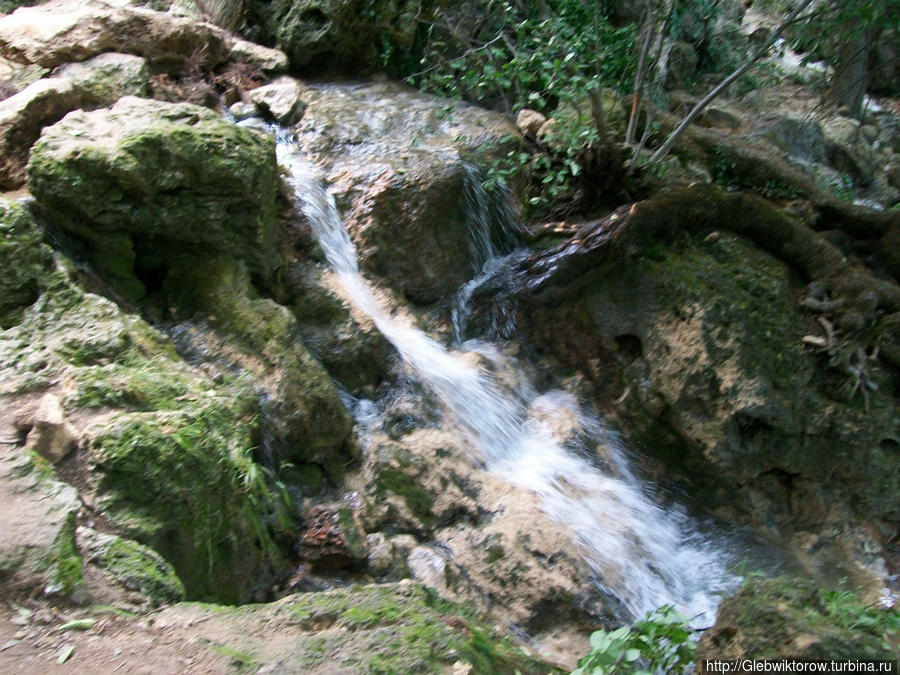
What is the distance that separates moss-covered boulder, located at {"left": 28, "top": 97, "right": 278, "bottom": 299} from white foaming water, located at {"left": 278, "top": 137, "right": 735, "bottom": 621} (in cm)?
119

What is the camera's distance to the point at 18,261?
4137 millimetres

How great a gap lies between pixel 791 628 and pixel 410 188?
555 cm

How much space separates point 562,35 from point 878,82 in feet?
45.6

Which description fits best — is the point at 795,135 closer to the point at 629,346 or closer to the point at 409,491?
the point at 629,346

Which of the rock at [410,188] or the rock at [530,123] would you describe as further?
the rock at [530,123]

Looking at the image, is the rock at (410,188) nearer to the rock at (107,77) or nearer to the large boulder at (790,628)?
the rock at (107,77)

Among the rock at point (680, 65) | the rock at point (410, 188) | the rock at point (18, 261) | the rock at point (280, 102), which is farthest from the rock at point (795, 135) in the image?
the rock at point (18, 261)

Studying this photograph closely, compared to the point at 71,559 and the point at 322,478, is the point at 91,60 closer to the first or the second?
the point at 322,478

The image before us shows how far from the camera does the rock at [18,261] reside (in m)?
4.04

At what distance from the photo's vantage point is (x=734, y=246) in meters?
7.11

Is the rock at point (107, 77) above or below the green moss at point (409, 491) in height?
above

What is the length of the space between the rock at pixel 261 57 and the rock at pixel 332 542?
704 cm

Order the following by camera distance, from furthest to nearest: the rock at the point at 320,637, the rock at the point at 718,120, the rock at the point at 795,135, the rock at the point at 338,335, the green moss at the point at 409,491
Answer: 1. the rock at the point at 795,135
2. the rock at the point at 718,120
3. the rock at the point at 338,335
4. the green moss at the point at 409,491
5. the rock at the point at 320,637

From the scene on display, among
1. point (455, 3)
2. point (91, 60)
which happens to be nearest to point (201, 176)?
point (91, 60)
